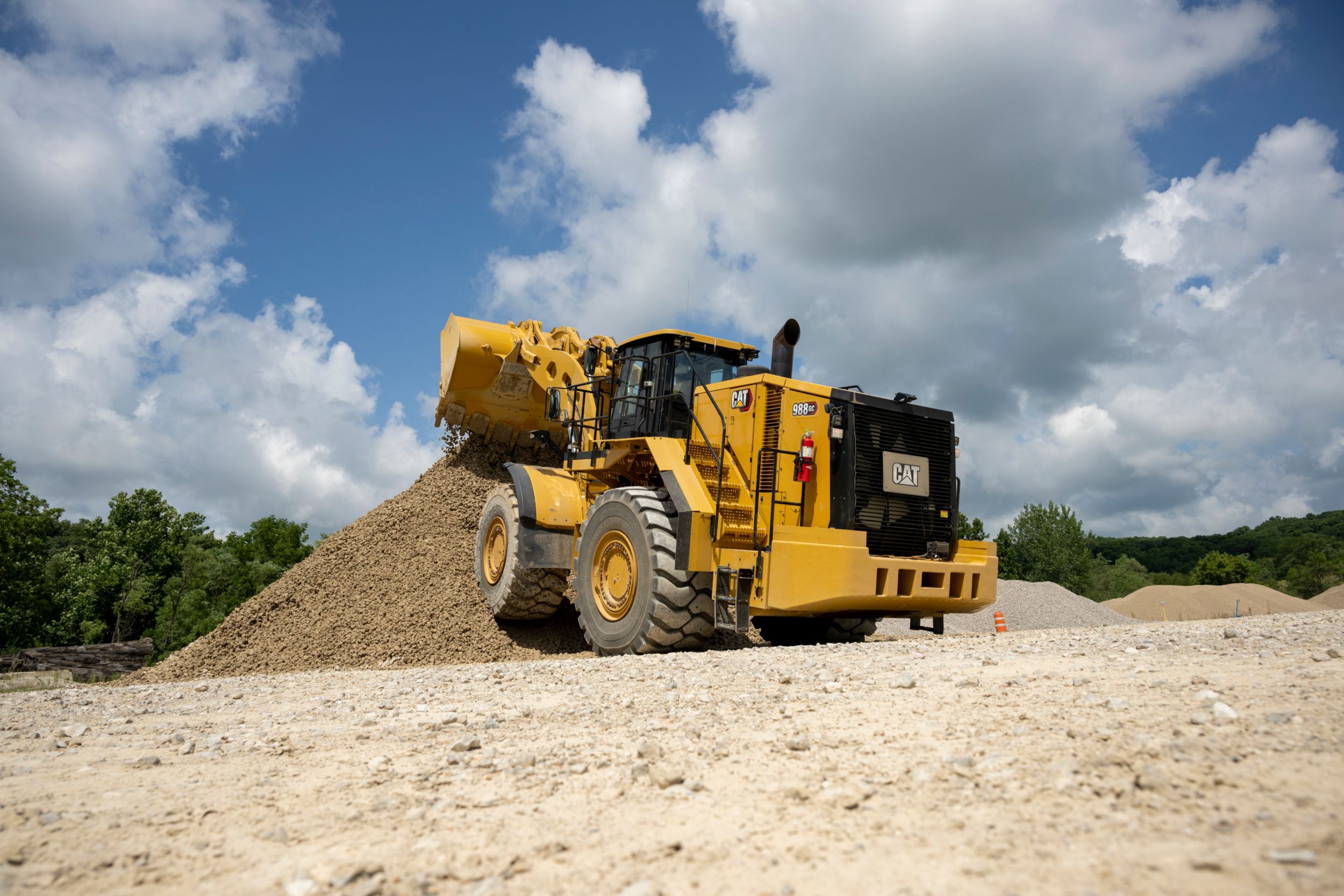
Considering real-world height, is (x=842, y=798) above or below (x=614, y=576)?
below

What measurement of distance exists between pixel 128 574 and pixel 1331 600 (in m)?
51.0

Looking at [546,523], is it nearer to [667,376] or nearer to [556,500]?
[556,500]

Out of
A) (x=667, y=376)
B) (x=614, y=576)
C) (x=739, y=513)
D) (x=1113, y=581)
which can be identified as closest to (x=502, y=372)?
(x=667, y=376)

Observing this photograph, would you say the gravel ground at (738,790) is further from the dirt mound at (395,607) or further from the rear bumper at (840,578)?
the dirt mound at (395,607)

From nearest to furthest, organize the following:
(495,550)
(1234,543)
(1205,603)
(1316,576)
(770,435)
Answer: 1. (770,435)
2. (495,550)
3. (1205,603)
4. (1316,576)
5. (1234,543)

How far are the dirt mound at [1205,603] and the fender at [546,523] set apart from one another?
24252 millimetres

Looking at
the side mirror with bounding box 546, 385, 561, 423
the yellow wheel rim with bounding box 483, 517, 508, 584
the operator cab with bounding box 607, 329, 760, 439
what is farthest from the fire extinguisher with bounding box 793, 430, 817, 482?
the side mirror with bounding box 546, 385, 561, 423

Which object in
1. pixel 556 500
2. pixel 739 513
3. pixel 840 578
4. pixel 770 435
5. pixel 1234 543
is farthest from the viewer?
pixel 1234 543

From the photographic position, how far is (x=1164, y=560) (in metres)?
89.4

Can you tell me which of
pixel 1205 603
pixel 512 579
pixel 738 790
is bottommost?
pixel 738 790

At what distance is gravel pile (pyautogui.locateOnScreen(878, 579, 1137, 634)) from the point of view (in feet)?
67.2

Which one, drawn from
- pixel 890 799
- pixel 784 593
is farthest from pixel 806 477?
pixel 890 799

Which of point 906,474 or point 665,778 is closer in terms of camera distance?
point 665,778

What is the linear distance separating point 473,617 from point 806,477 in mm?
5428
